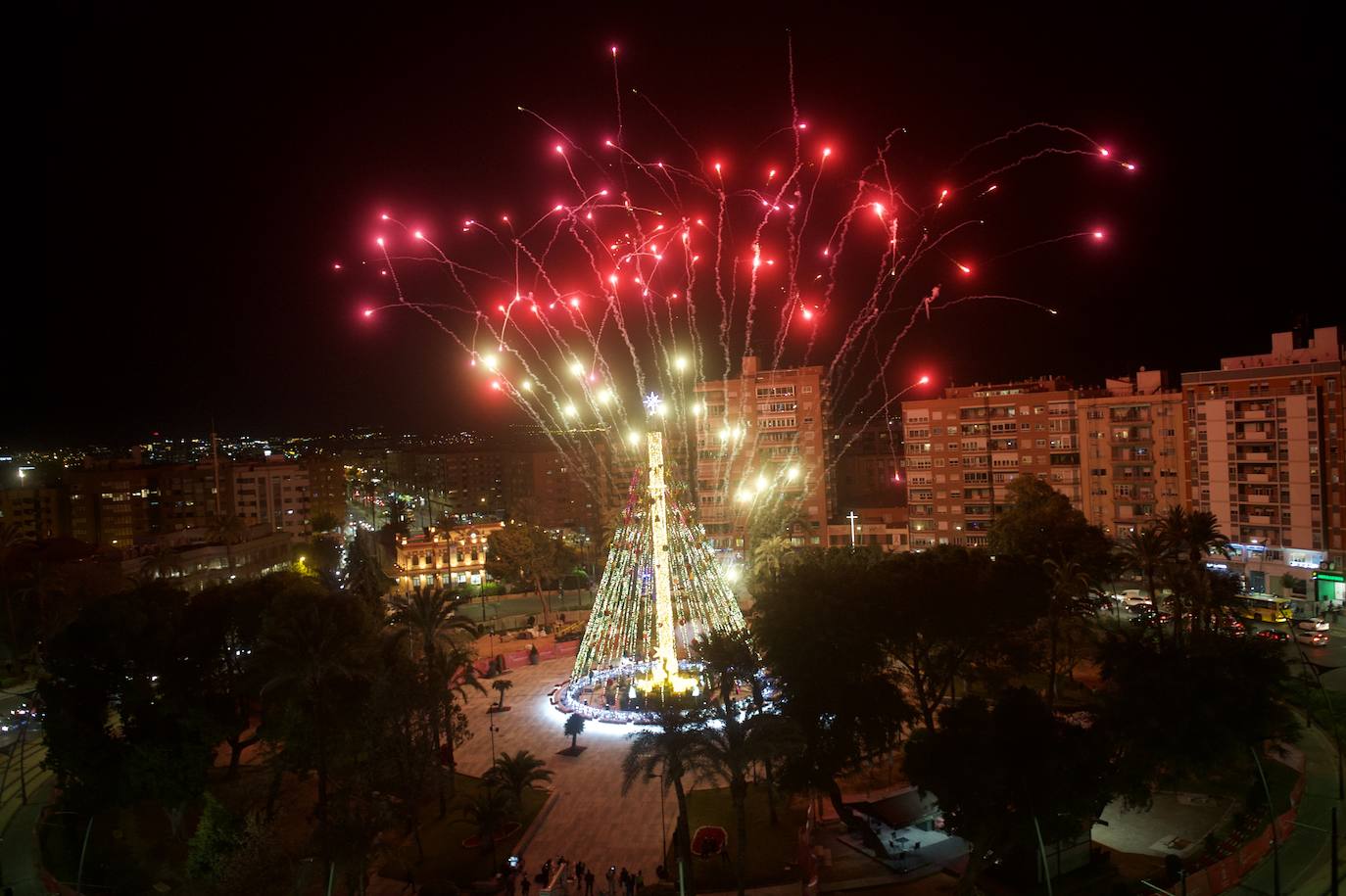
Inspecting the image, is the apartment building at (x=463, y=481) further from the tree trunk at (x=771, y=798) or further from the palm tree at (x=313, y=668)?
the tree trunk at (x=771, y=798)

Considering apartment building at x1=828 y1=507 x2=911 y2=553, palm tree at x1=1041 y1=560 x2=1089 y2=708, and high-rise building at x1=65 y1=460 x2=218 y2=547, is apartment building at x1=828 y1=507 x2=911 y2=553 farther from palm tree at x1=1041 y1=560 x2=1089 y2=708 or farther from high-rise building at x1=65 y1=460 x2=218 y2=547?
high-rise building at x1=65 y1=460 x2=218 y2=547

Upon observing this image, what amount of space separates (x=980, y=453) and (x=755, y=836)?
42684mm

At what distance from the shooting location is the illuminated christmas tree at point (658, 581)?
27.2m

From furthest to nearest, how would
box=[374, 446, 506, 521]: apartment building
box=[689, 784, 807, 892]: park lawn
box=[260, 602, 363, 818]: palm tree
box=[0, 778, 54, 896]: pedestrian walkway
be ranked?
box=[374, 446, 506, 521]: apartment building, box=[260, 602, 363, 818]: palm tree, box=[0, 778, 54, 896]: pedestrian walkway, box=[689, 784, 807, 892]: park lawn

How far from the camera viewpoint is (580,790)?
23.0 m

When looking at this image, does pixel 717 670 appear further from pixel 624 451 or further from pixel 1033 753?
pixel 624 451

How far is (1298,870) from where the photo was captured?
16.8m

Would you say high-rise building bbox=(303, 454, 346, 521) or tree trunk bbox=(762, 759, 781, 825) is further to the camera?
high-rise building bbox=(303, 454, 346, 521)

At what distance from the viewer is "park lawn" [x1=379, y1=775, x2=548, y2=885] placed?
63.8 ft

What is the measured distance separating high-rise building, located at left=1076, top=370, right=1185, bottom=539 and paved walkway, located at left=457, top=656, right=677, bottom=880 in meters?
36.1

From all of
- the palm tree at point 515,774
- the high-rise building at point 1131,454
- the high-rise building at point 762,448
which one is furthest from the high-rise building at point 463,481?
the palm tree at point 515,774

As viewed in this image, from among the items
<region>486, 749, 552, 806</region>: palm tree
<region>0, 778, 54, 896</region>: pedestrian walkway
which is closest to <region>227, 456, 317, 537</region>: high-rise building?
<region>0, 778, 54, 896</region>: pedestrian walkway

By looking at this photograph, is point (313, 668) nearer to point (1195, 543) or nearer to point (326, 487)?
point (1195, 543)

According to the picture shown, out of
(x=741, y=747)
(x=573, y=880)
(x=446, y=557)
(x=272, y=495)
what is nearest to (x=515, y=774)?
(x=573, y=880)
